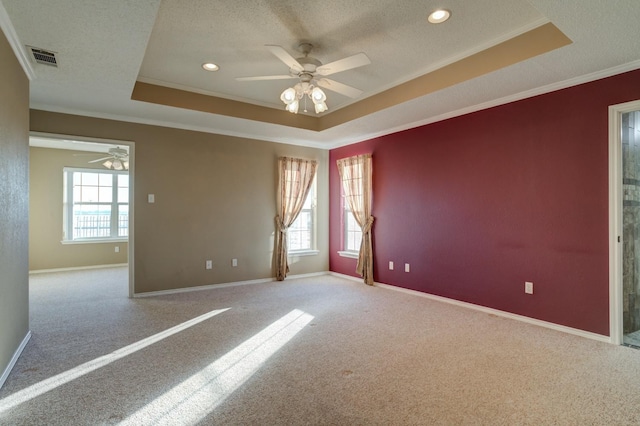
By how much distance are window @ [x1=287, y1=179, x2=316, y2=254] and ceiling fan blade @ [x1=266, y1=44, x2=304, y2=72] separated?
3.50 m

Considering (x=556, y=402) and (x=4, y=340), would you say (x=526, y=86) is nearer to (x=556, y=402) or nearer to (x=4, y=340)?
(x=556, y=402)

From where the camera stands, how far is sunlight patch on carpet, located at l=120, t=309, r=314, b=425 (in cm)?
198

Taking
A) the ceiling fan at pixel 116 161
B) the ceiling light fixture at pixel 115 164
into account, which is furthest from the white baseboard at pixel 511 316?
the ceiling light fixture at pixel 115 164

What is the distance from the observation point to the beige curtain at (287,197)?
235 inches

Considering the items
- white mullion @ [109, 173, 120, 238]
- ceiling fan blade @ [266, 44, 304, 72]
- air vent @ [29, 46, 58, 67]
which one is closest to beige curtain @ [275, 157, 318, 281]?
Answer: ceiling fan blade @ [266, 44, 304, 72]

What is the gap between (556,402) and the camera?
213cm

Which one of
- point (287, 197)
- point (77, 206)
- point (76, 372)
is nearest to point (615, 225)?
point (287, 197)

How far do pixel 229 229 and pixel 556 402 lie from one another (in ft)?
15.2

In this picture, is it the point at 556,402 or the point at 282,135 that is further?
the point at 282,135

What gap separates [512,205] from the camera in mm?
3877

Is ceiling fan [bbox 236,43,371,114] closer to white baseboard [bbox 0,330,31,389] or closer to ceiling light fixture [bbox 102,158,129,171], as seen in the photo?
white baseboard [bbox 0,330,31,389]

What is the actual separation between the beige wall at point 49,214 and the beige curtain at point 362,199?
5.80 metres

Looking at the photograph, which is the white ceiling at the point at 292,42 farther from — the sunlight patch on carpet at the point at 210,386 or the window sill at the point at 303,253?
the window sill at the point at 303,253

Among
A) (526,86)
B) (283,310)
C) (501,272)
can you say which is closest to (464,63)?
(526,86)
